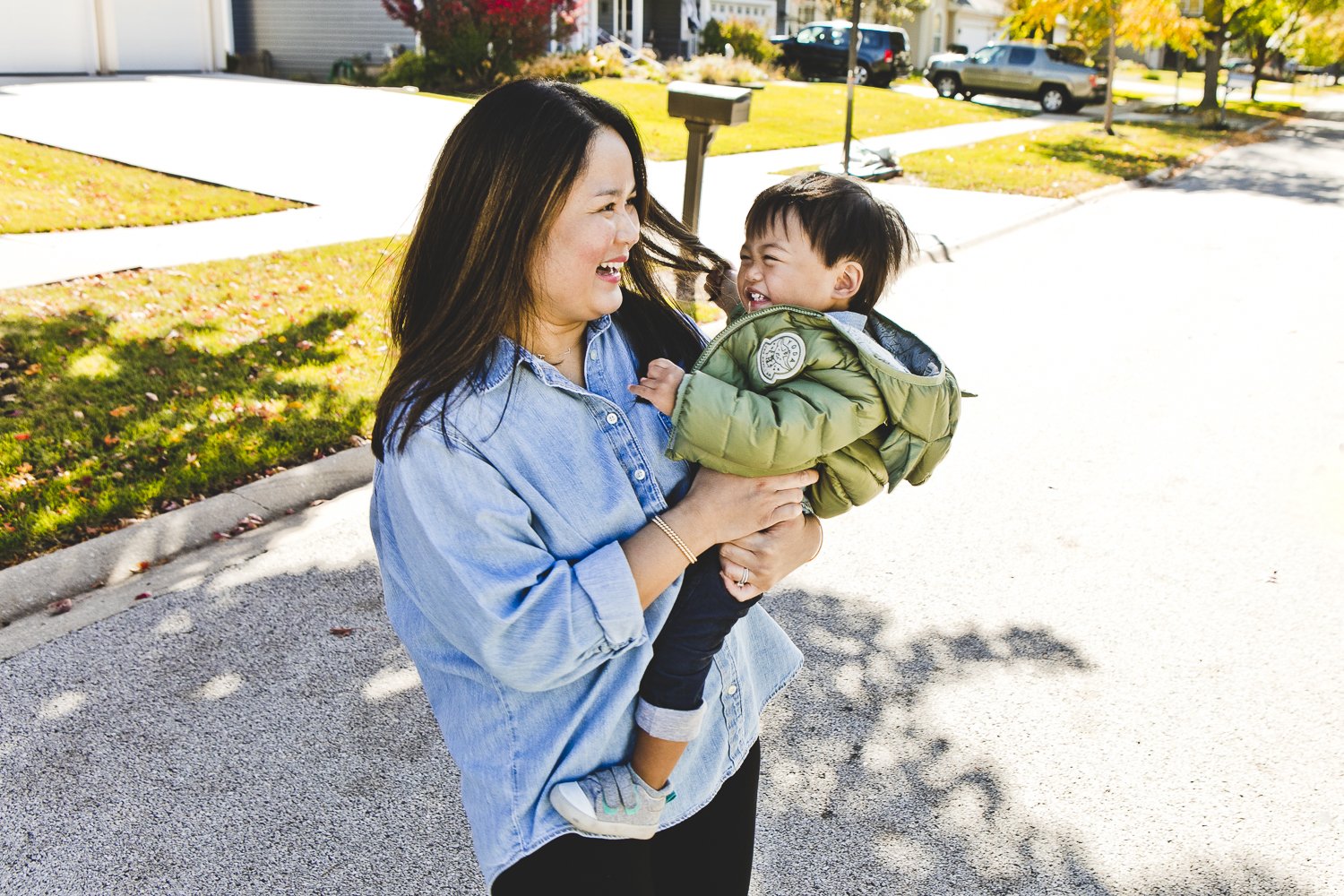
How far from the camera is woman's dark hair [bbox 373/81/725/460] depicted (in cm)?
164

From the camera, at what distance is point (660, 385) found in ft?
6.02

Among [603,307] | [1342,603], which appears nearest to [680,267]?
[603,307]

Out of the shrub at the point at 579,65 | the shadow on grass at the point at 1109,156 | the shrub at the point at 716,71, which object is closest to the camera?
the shadow on grass at the point at 1109,156

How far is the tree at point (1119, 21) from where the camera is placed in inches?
897

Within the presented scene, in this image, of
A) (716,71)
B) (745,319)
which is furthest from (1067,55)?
(745,319)

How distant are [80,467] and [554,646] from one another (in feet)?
14.1

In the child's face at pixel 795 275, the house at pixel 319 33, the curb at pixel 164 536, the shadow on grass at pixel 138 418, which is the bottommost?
the curb at pixel 164 536

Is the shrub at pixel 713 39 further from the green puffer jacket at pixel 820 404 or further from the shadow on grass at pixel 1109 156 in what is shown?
the green puffer jacket at pixel 820 404

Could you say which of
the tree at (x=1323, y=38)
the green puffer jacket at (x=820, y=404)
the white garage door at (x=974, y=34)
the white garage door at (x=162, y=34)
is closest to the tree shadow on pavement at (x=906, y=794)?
the green puffer jacket at (x=820, y=404)

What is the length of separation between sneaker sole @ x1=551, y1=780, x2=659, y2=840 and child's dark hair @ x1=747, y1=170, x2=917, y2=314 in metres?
1.10

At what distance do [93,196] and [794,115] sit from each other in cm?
1610

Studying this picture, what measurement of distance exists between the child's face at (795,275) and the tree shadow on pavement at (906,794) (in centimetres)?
162

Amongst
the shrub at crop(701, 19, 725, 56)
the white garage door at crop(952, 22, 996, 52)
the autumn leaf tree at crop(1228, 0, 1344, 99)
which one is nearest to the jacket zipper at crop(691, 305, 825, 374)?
the autumn leaf tree at crop(1228, 0, 1344, 99)

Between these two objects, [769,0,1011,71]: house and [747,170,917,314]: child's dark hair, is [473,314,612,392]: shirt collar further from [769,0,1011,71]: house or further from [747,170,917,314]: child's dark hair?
[769,0,1011,71]: house
